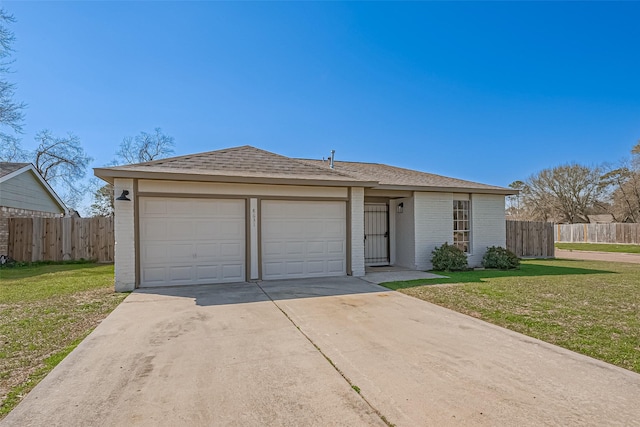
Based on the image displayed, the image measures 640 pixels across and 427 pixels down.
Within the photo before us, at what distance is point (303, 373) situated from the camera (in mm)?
3322

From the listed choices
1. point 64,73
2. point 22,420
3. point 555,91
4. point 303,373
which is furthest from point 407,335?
point 555,91

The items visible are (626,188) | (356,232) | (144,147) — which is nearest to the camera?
(356,232)

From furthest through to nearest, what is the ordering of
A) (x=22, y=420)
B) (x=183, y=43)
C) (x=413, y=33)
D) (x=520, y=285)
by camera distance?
(x=413, y=33) → (x=183, y=43) → (x=520, y=285) → (x=22, y=420)

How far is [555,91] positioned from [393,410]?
1629 cm

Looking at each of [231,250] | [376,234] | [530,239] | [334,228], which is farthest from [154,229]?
[530,239]

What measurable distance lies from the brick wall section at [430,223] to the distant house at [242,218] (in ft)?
0.11

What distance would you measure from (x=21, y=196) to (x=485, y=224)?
19.5 metres

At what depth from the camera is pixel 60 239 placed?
13.3 meters

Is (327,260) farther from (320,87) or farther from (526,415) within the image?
(320,87)

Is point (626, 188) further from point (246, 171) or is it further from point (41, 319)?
point (41, 319)

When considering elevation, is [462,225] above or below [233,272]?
above

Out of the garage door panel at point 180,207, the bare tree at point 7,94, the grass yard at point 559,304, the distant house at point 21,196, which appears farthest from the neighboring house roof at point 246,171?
the bare tree at point 7,94

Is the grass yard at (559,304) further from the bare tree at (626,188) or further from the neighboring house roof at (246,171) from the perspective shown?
the bare tree at (626,188)

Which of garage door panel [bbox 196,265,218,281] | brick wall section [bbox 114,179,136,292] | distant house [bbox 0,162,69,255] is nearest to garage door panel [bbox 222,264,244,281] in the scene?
garage door panel [bbox 196,265,218,281]
